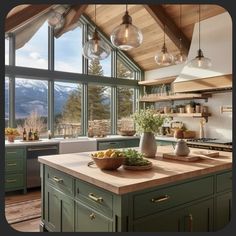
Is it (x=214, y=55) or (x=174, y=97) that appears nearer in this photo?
(x=214, y=55)

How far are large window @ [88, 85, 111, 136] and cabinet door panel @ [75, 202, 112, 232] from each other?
→ 3.89 metres

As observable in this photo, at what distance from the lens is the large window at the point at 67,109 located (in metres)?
5.60

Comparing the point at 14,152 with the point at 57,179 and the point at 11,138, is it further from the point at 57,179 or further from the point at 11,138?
the point at 57,179

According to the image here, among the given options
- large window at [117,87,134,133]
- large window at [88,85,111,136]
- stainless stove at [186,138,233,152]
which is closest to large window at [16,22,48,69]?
large window at [88,85,111,136]

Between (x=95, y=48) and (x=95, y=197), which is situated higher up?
(x=95, y=48)

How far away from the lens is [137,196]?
5.63ft

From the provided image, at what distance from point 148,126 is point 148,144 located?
7.5 inches

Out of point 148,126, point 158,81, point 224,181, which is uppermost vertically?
point 158,81

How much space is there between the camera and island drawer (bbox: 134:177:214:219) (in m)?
1.74

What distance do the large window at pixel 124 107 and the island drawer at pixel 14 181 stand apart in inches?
115

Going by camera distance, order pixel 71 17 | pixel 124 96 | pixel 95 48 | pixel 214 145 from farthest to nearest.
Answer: pixel 124 96 < pixel 71 17 < pixel 214 145 < pixel 95 48

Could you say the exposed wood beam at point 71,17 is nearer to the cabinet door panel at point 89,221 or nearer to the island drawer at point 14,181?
the island drawer at point 14,181

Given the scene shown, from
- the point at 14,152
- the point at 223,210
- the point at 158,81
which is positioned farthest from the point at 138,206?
the point at 158,81

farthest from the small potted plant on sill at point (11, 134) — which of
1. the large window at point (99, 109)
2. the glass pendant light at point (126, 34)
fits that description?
the glass pendant light at point (126, 34)
